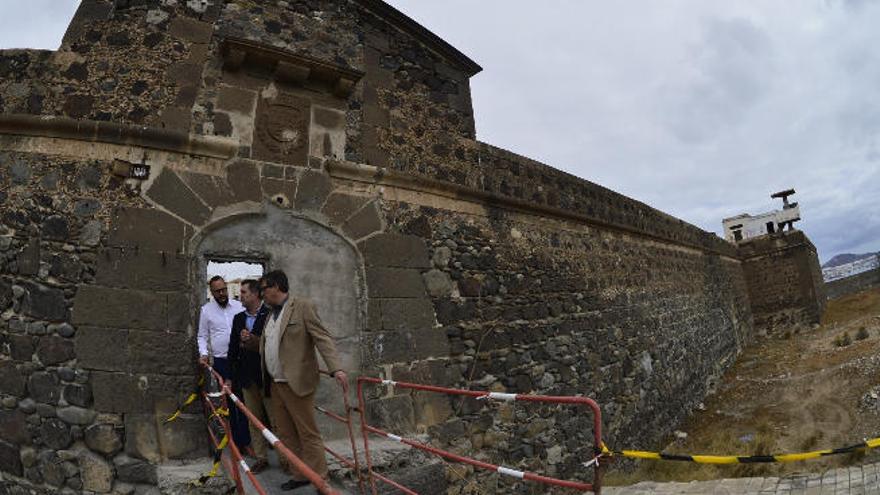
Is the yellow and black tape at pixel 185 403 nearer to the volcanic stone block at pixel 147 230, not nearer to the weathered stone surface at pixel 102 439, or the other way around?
the weathered stone surface at pixel 102 439

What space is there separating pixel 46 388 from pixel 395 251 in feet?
10.00

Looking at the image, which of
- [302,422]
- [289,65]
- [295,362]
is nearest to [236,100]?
[289,65]

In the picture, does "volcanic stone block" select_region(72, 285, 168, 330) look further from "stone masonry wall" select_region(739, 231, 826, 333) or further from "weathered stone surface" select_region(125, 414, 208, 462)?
"stone masonry wall" select_region(739, 231, 826, 333)

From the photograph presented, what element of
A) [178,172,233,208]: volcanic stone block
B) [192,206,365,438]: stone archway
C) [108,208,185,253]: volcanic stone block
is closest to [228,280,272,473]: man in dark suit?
[192,206,365,438]: stone archway

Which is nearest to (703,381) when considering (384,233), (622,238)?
(622,238)

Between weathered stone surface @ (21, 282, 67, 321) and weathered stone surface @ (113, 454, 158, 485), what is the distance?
1126mm

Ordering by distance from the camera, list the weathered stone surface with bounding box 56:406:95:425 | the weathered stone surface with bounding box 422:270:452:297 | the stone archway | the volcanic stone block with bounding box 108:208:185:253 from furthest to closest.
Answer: the weathered stone surface with bounding box 422:270:452:297, the stone archway, the volcanic stone block with bounding box 108:208:185:253, the weathered stone surface with bounding box 56:406:95:425

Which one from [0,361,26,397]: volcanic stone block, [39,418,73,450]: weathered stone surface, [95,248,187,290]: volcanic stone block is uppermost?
[95,248,187,290]: volcanic stone block

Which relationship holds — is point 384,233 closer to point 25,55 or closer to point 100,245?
point 100,245

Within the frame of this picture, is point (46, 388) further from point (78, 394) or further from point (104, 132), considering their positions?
point (104, 132)

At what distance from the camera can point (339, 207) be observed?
521 cm

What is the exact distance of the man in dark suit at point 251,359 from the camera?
414 cm

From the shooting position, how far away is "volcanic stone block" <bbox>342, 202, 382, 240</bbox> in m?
5.23

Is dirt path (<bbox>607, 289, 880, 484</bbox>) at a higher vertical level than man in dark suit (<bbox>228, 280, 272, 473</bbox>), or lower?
lower
